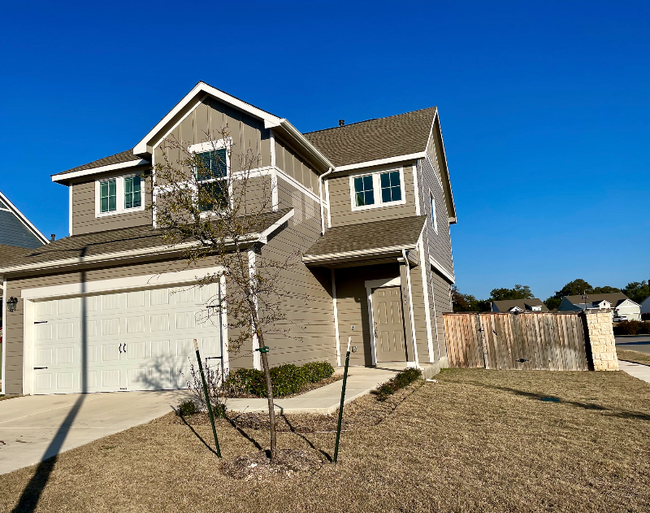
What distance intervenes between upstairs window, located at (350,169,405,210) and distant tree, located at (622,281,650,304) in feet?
324

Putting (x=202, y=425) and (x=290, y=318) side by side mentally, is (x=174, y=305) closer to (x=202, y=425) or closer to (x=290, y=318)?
(x=290, y=318)

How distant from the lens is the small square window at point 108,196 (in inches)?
551

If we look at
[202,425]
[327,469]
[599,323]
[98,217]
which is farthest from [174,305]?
[599,323]

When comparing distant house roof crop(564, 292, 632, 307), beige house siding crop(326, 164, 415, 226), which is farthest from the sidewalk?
distant house roof crop(564, 292, 632, 307)

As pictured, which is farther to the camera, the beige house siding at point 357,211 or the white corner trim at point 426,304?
the beige house siding at point 357,211

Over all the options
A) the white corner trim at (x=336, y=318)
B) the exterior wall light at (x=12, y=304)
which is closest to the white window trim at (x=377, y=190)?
the white corner trim at (x=336, y=318)

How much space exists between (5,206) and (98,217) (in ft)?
37.9

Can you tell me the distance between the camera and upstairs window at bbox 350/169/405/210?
14.6 m

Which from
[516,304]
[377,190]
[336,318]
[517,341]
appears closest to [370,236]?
[377,190]

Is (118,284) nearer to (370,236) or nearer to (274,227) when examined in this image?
(274,227)

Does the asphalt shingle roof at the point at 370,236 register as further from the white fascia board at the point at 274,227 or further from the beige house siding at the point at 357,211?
the white fascia board at the point at 274,227

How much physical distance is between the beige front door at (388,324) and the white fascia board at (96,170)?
7.20m

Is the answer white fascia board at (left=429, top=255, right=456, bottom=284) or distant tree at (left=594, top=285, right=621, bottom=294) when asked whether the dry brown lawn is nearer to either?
white fascia board at (left=429, top=255, right=456, bottom=284)

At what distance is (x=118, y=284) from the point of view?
11.1m
